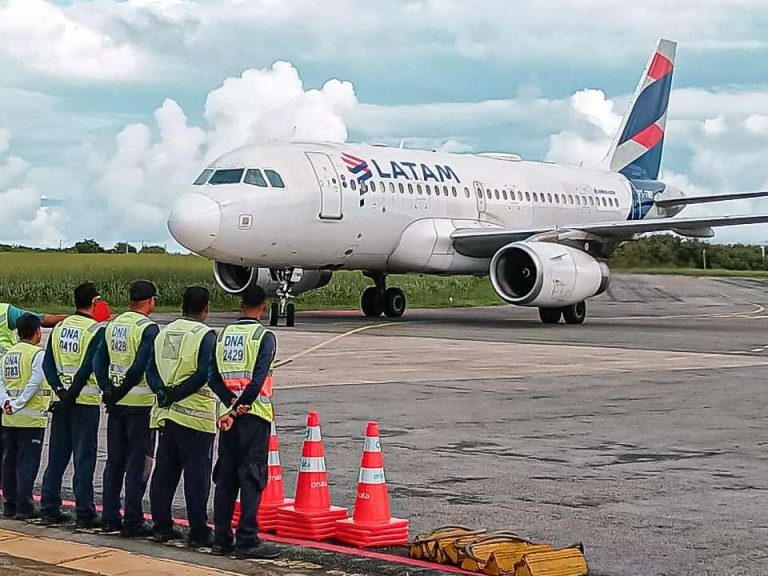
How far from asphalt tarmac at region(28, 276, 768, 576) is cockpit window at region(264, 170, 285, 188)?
3435 millimetres

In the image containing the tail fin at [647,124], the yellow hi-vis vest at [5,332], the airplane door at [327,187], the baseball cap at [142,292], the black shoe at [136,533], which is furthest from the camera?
the tail fin at [647,124]

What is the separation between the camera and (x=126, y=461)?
877 centimetres

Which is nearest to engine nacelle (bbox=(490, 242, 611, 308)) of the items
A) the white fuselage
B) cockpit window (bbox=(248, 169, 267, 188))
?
the white fuselage

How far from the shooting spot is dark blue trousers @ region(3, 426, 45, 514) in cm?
907

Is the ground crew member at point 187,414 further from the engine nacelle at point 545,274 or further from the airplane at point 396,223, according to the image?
the engine nacelle at point 545,274

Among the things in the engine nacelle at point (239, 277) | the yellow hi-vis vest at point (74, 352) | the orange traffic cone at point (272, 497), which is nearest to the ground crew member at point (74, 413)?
the yellow hi-vis vest at point (74, 352)

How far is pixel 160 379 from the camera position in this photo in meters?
8.30

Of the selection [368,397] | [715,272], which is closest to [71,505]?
[368,397]

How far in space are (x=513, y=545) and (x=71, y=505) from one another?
356 cm

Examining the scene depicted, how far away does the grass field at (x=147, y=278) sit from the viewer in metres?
38.5

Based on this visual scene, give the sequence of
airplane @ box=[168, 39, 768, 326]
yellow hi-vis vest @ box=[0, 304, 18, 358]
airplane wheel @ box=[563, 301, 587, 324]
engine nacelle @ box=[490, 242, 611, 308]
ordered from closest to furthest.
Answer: yellow hi-vis vest @ box=[0, 304, 18, 358], airplane @ box=[168, 39, 768, 326], engine nacelle @ box=[490, 242, 611, 308], airplane wheel @ box=[563, 301, 587, 324]

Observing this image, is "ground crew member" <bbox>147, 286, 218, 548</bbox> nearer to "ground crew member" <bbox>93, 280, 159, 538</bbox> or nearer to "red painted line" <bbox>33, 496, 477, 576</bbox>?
"ground crew member" <bbox>93, 280, 159, 538</bbox>

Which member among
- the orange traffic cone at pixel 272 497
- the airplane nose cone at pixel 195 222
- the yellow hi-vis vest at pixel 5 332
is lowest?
the orange traffic cone at pixel 272 497

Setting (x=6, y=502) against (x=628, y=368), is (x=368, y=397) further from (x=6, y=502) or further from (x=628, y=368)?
(x=6, y=502)
